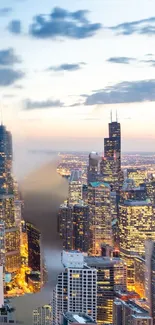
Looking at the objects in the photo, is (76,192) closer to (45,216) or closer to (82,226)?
(82,226)

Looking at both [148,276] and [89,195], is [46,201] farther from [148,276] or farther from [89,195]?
[89,195]

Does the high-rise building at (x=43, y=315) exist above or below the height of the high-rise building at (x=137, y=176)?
below

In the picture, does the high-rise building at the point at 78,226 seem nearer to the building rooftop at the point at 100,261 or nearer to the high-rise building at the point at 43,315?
the building rooftop at the point at 100,261

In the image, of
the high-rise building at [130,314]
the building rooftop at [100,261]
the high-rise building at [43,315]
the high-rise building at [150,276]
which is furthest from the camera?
the building rooftop at [100,261]

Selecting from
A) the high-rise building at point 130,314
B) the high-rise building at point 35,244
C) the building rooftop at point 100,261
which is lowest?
the high-rise building at point 130,314

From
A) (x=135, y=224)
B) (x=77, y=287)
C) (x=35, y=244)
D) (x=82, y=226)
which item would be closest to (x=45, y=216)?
(x=35, y=244)

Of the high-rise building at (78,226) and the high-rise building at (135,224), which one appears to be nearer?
the high-rise building at (78,226)

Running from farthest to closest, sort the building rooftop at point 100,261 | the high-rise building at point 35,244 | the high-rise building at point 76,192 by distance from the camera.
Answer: the high-rise building at point 76,192 < the building rooftop at point 100,261 < the high-rise building at point 35,244

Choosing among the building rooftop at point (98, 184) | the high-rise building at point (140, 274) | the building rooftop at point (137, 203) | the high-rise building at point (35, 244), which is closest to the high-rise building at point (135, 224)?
the building rooftop at point (137, 203)
